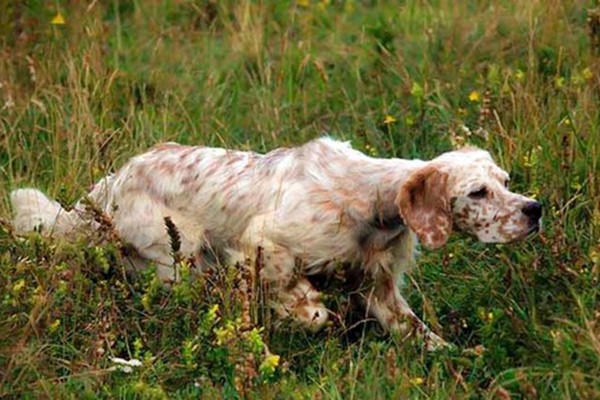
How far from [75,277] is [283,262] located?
0.86 m

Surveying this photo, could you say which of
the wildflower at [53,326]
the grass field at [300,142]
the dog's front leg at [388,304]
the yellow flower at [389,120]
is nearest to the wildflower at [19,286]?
the grass field at [300,142]

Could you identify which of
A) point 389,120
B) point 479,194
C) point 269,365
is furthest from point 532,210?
point 389,120

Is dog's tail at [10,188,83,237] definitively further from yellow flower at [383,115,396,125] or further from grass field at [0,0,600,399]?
yellow flower at [383,115,396,125]

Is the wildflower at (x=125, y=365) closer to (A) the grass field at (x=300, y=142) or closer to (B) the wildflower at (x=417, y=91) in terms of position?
(A) the grass field at (x=300, y=142)

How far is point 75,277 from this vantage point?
20.9ft

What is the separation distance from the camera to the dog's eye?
20.3 ft

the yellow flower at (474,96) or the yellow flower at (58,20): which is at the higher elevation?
the yellow flower at (58,20)

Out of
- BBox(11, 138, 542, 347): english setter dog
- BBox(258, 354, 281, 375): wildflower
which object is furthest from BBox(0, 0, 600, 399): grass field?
BBox(11, 138, 542, 347): english setter dog

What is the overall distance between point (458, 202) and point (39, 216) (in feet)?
6.86

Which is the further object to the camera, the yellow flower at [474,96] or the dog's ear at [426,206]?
the yellow flower at [474,96]

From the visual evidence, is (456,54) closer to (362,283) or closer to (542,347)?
(362,283)

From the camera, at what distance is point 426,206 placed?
6.21 m

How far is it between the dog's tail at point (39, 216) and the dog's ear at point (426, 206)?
66.9 inches

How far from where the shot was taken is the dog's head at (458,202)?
20.3 feet
